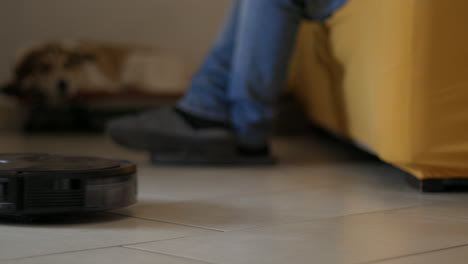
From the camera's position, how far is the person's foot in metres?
1.47

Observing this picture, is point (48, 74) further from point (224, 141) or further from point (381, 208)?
point (381, 208)

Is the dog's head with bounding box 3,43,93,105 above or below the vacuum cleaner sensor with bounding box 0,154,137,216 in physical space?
above

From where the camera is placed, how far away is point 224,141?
1480mm

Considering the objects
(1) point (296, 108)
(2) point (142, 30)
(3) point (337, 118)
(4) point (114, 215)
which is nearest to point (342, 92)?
(3) point (337, 118)

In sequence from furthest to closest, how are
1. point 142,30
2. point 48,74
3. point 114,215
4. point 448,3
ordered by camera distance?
point 142,30 < point 48,74 < point 448,3 < point 114,215

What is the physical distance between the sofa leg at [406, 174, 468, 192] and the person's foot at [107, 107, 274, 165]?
49cm

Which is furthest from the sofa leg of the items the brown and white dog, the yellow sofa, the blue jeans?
the brown and white dog

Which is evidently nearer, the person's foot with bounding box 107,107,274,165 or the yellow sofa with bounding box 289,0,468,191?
the yellow sofa with bounding box 289,0,468,191

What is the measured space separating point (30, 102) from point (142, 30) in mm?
882

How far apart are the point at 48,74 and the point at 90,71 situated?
17 cm

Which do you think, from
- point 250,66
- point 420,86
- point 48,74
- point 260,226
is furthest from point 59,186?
point 48,74

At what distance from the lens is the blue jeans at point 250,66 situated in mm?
1376

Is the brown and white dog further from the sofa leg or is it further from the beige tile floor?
the sofa leg

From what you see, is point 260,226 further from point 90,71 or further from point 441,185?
point 90,71
